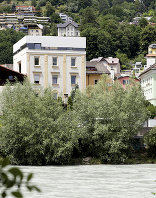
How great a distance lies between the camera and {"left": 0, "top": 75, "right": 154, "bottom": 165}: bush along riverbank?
136ft

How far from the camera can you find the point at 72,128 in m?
44.0

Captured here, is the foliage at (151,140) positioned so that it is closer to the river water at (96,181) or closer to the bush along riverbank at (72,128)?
the bush along riverbank at (72,128)

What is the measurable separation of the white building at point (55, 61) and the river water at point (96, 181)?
102 feet

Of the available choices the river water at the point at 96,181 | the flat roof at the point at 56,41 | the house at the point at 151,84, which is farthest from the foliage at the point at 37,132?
the flat roof at the point at 56,41

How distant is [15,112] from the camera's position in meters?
43.3

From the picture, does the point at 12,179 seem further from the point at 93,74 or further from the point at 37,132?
the point at 93,74

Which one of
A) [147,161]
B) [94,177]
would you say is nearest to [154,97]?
[147,161]

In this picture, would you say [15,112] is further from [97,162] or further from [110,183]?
[110,183]

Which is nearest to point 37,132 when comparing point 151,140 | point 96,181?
point 151,140

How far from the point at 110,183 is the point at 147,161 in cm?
A: 1418

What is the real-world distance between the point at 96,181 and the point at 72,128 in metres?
12.0

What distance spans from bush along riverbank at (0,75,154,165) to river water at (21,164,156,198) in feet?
5.61

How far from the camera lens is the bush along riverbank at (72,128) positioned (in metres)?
41.5

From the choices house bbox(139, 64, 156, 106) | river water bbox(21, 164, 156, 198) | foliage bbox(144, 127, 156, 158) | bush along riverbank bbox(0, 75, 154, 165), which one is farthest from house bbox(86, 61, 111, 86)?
river water bbox(21, 164, 156, 198)
